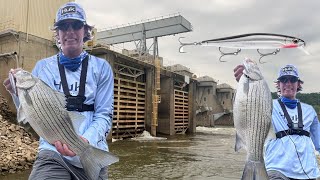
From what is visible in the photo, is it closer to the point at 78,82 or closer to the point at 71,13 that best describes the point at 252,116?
the point at 78,82

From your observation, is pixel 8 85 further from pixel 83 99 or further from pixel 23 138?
pixel 23 138

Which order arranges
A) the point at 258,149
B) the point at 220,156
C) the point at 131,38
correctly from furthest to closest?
1. the point at 131,38
2. the point at 220,156
3. the point at 258,149

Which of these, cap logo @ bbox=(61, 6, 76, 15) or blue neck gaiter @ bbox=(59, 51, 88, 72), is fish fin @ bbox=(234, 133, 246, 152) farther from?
cap logo @ bbox=(61, 6, 76, 15)

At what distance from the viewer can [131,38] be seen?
1537 inches

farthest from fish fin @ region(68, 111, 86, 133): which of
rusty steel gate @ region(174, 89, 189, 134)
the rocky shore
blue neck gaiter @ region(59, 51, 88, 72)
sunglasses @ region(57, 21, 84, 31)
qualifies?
rusty steel gate @ region(174, 89, 189, 134)

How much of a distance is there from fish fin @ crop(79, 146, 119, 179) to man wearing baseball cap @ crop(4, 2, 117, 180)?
0.19 m

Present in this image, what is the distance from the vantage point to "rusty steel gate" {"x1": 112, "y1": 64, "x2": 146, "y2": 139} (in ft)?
87.1

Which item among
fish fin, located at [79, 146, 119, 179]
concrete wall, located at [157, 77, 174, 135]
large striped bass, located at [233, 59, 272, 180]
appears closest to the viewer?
fish fin, located at [79, 146, 119, 179]

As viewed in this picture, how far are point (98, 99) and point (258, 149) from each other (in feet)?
5.25

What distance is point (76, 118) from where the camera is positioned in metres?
2.85

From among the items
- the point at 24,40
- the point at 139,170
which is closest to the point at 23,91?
the point at 139,170

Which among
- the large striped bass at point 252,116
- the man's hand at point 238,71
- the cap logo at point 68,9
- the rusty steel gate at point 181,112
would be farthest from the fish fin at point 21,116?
the rusty steel gate at point 181,112

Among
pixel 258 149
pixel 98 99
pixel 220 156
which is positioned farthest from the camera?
pixel 220 156

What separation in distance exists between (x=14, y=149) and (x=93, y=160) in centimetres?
1300
